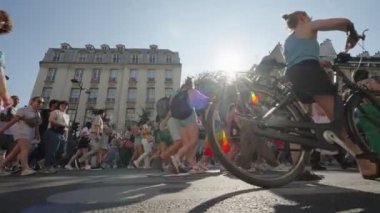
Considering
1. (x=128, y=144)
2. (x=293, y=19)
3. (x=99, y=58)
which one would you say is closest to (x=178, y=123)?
(x=293, y=19)

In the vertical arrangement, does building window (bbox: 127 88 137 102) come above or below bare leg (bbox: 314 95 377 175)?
above

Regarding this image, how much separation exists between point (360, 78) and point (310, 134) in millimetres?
2532

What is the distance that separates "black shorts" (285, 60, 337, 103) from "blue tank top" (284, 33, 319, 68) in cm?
7

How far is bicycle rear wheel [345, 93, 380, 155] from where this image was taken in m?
2.93

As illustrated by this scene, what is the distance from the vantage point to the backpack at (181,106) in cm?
659

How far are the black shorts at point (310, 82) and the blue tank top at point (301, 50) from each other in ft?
0.21

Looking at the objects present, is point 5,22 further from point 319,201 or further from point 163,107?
point 163,107

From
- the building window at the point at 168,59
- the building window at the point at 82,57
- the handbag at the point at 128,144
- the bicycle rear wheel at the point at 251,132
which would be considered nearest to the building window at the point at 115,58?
the building window at the point at 82,57

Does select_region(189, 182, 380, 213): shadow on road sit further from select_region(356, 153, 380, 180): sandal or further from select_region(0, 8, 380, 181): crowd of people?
select_region(0, 8, 380, 181): crowd of people

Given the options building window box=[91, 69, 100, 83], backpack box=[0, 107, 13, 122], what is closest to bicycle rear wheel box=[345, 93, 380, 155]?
backpack box=[0, 107, 13, 122]

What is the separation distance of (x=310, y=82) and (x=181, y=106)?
384 cm

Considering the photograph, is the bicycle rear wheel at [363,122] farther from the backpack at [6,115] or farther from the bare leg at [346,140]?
the backpack at [6,115]

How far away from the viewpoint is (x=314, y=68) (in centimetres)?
305

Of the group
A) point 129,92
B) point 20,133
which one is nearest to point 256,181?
point 20,133
